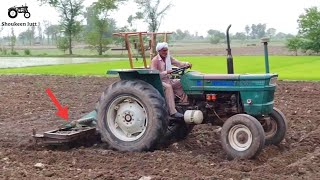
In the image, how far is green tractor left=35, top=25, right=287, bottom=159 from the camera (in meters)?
7.03

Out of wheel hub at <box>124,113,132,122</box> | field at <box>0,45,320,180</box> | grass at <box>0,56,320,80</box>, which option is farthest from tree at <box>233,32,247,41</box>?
wheel hub at <box>124,113,132,122</box>

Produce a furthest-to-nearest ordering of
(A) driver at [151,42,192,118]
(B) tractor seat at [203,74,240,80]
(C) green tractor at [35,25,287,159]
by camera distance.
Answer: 1. (A) driver at [151,42,192,118]
2. (B) tractor seat at [203,74,240,80]
3. (C) green tractor at [35,25,287,159]

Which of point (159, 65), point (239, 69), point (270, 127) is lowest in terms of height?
point (270, 127)

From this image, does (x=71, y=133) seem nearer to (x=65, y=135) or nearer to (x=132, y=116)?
(x=65, y=135)

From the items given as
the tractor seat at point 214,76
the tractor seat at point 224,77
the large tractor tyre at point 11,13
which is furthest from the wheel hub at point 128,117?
the large tractor tyre at point 11,13

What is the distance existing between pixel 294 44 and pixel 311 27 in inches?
146

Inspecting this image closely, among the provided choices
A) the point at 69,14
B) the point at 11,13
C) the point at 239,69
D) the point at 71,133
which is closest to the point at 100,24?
the point at 69,14

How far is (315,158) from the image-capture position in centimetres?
659

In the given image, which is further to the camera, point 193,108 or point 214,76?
point 193,108

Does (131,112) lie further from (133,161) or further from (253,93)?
(253,93)

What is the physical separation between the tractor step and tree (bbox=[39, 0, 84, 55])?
181 ft

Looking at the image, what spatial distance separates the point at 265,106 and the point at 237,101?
408 millimetres

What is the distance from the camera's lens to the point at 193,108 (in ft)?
25.2

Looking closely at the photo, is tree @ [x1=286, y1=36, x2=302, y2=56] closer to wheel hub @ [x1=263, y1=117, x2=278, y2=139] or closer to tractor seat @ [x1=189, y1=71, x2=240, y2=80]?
wheel hub @ [x1=263, y1=117, x2=278, y2=139]
